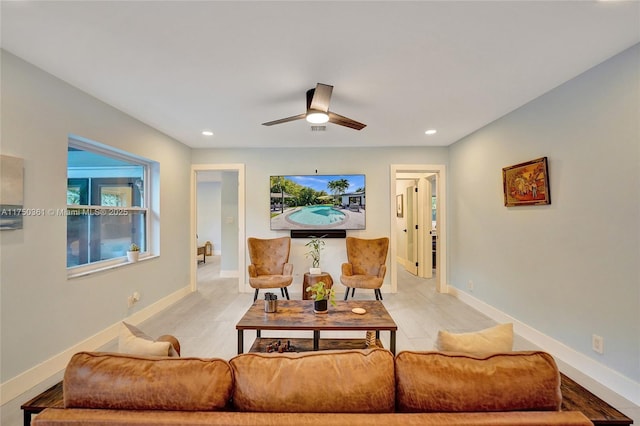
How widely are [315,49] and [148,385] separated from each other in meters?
2.04

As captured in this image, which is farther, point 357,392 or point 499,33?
point 499,33

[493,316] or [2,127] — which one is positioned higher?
[2,127]

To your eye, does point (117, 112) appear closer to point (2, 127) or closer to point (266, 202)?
point (2, 127)

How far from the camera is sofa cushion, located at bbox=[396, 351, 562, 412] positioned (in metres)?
0.91

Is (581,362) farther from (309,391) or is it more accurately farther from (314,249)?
(314,249)

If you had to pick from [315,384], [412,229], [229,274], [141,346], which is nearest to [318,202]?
[229,274]

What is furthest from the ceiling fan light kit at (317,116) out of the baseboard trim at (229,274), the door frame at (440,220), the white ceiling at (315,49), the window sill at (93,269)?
the baseboard trim at (229,274)

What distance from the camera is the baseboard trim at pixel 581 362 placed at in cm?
193

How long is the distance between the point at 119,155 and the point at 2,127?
1.37 m

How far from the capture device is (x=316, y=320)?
2234mm

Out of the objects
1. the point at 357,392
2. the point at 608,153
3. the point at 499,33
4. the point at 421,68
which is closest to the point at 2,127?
the point at 357,392

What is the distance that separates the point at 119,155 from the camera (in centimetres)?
327

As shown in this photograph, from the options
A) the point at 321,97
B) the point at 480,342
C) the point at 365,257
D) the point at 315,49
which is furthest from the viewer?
the point at 365,257

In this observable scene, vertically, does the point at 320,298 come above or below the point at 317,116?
below
